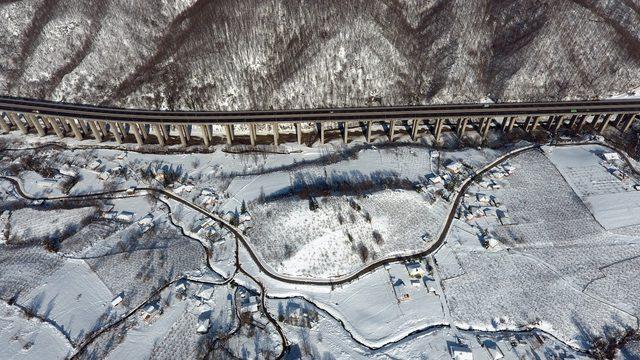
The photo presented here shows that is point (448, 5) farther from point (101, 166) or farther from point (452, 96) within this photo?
point (101, 166)

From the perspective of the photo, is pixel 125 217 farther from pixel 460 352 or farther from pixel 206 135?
pixel 460 352

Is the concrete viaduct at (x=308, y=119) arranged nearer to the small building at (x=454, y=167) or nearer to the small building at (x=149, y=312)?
the small building at (x=454, y=167)

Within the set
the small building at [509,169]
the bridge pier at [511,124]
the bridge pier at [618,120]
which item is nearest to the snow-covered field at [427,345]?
the small building at [509,169]

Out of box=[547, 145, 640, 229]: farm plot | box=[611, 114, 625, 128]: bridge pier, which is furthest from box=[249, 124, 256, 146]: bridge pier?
box=[611, 114, 625, 128]: bridge pier

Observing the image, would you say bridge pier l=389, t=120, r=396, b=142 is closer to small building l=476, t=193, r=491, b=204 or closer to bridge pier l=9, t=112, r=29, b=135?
small building l=476, t=193, r=491, b=204

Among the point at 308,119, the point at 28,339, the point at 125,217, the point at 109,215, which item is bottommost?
the point at 28,339

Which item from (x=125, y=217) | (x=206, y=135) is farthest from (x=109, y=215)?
(x=206, y=135)

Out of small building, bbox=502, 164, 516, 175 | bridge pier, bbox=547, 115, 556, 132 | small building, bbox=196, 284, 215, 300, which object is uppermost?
bridge pier, bbox=547, 115, 556, 132
